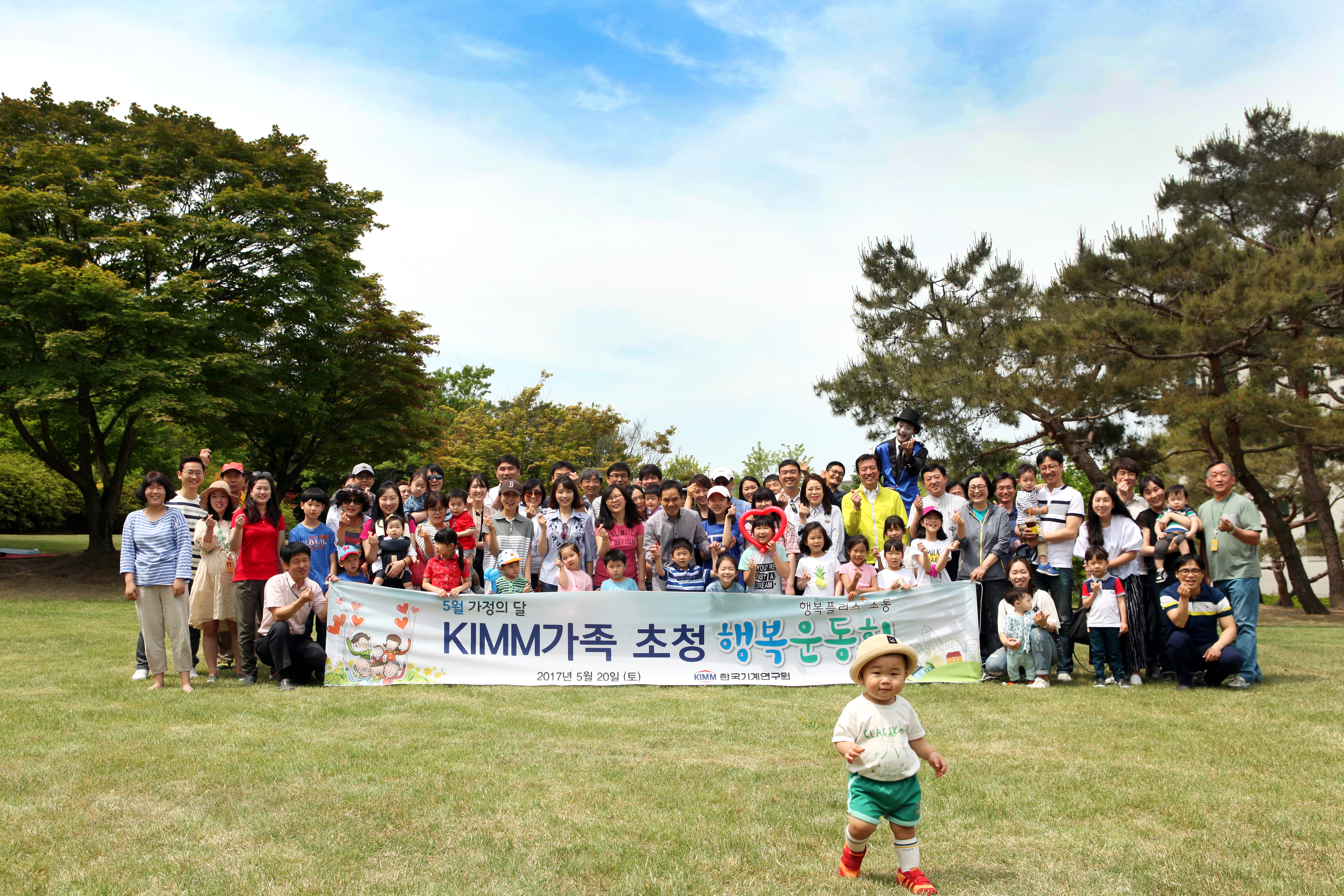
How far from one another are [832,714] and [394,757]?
3.05 m

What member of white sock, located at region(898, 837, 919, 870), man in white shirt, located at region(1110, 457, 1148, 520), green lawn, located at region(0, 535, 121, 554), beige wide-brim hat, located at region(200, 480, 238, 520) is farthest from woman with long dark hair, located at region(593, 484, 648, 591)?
green lawn, located at region(0, 535, 121, 554)

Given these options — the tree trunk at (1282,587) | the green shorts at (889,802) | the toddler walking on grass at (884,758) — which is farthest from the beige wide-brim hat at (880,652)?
the tree trunk at (1282,587)

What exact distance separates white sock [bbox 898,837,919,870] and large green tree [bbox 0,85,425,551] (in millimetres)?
20128

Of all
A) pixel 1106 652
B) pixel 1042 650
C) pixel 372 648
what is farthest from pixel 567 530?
pixel 1106 652

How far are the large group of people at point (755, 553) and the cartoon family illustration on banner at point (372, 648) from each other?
173 mm

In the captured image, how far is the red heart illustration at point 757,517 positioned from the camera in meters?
8.40

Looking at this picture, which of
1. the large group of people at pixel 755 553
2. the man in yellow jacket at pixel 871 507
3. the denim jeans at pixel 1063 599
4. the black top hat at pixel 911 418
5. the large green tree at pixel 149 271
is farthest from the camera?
the large green tree at pixel 149 271

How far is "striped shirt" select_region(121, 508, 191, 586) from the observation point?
305 inches

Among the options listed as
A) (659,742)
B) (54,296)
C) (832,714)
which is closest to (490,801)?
(659,742)

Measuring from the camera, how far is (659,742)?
18.6ft

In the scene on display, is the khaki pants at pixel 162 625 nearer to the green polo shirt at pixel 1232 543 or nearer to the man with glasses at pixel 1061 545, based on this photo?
the man with glasses at pixel 1061 545

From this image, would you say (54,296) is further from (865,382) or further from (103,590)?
(865,382)

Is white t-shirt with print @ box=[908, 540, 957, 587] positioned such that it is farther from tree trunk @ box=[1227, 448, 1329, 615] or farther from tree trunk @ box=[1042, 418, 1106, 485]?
tree trunk @ box=[1227, 448, 1329, 615]

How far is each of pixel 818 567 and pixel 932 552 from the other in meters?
1.12
